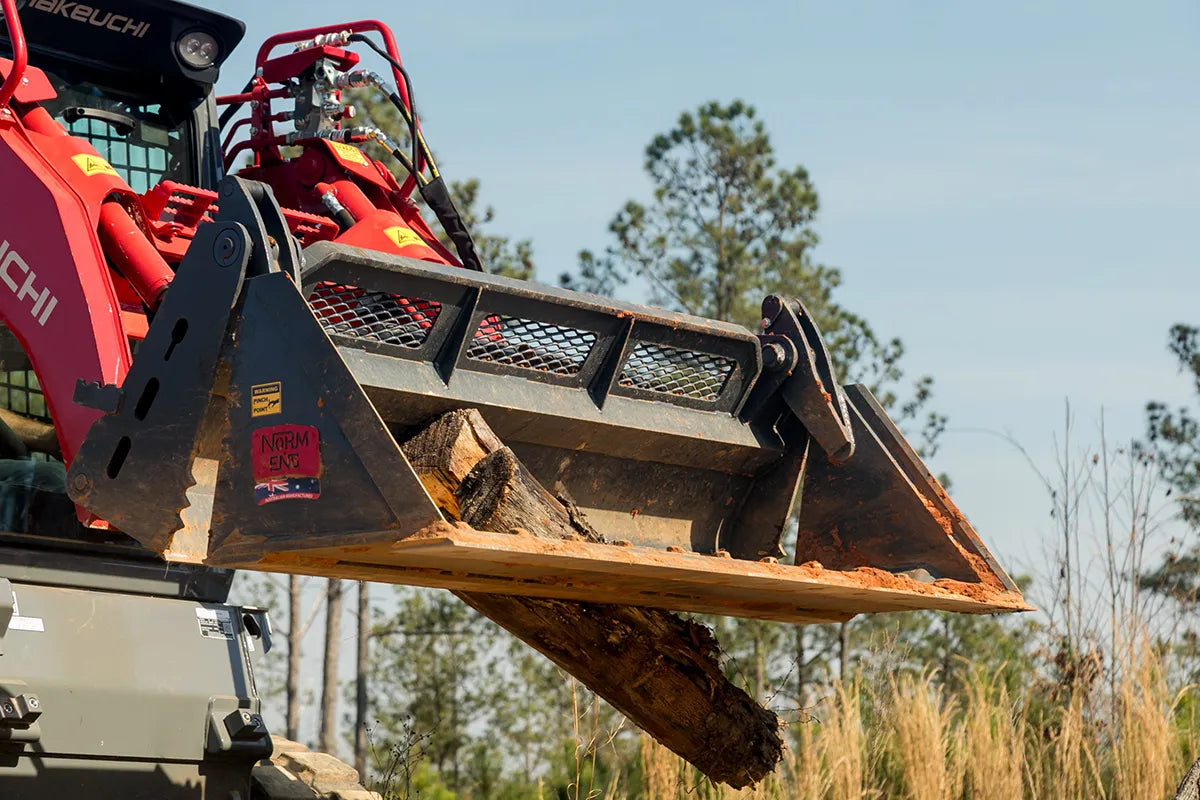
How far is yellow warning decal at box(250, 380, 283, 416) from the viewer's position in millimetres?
3512

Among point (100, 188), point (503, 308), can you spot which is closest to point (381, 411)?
point (503, 308)

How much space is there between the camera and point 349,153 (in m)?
5.72

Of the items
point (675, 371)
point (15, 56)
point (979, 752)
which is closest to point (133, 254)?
point (15, 56)

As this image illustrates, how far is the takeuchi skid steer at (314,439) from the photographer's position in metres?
3.50

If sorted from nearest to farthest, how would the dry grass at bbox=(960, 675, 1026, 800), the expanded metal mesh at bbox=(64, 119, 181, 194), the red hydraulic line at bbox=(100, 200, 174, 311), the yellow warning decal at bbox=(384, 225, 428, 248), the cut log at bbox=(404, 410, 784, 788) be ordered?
the red hydraulic line at bbox=(100, 200, 174, 311) < the cut log at bbox=(404, 410, 784, 788) < the yellow warning decal at bbox=(384, 225, 428, 248) < the expanded metal mesh at bbox=(64, 119, 181, 194) < the dry grass at bbox=(960, 675, 1026, 800)

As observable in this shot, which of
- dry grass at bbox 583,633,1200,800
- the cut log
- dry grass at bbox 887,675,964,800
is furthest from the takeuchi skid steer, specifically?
dry grass at bbox 887,675,964,800

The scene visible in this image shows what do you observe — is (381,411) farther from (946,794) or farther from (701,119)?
(701,119)

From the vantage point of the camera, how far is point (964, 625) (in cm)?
1886

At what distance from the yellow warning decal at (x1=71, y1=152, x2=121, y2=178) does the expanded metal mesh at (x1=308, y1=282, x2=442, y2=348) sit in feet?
3.62

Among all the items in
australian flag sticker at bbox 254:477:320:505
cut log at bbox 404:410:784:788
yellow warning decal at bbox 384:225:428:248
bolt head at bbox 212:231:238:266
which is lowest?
cut log at bbox 404:410:784:788

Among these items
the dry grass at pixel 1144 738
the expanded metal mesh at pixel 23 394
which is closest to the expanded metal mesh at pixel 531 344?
the expanded metal mesh at pixel 23 394

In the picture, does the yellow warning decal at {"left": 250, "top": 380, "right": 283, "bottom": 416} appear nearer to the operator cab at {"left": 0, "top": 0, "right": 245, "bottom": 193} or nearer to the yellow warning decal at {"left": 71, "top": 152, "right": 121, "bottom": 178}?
the yellow warning decal at {"left": 71, "top": 152, "right": 121, "bottom": 178}

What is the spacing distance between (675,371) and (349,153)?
1.84 metres

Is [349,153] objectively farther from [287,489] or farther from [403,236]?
[287,489]
